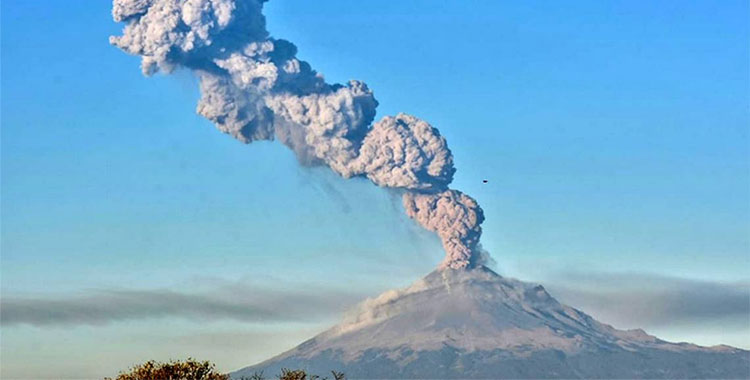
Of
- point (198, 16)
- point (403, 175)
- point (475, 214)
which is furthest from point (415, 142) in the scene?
point (198, 16)

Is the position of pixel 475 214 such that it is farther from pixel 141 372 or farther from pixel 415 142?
pixel 141 372

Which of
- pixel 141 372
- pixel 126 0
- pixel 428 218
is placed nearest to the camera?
pixel 141 372

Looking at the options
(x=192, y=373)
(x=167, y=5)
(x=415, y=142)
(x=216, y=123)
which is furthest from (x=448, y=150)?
(x=192, y=373)

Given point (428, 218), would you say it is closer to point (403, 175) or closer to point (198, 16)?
point (403, 175)

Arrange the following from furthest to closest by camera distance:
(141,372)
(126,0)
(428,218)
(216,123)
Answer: (428,218) < (216,123) < (126,0) < (141,372)

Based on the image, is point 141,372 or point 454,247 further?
point 454,247

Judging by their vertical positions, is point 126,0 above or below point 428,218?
above

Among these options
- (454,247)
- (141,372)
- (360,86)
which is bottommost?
(141,372)

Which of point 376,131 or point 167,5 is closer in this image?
point 167,5

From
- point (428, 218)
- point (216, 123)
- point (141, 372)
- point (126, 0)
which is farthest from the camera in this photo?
point (428, 218)
